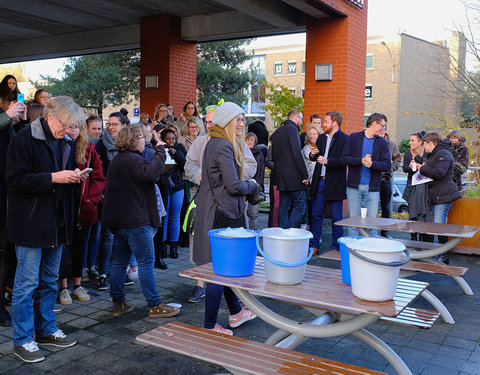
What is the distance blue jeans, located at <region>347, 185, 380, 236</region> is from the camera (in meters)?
7.30

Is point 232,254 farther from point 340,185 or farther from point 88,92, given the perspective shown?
point 88,92

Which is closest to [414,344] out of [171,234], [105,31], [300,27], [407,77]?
[171,234]

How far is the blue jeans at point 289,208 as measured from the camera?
7945 millimetres

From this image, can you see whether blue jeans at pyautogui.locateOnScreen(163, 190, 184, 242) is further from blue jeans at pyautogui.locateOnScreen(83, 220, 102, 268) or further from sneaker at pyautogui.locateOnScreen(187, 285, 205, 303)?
sneaker at pyautogui.locateOnScreen(187, 285, 205, 303)

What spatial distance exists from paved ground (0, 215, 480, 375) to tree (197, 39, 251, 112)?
→ 58.6 feet

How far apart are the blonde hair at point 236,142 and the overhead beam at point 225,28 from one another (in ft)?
29.0

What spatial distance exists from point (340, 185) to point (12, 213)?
4855 millimetres

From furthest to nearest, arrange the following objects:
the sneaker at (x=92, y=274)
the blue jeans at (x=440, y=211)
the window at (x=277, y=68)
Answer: the window at (x=277, y=68) < the blue jeans at (x=440, y=211) < the sneaker at (x=92, y=274)

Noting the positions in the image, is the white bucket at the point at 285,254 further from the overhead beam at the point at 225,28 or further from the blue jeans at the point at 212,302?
the overhead beam at the point at 225,28

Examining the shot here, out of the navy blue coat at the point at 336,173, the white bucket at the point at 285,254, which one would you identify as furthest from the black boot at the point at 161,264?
the white bucket at the point at 285,254

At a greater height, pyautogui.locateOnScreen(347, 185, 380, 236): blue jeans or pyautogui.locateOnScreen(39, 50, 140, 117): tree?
pyautogui.locateOnScreen(39, 50, 140, 117): tree

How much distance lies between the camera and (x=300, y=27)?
12375 millimetres

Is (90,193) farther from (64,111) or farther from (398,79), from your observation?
(398,79)

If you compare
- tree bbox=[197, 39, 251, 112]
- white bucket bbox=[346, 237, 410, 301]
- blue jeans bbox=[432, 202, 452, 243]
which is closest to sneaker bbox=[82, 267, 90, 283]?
white bucket bbox=[346, 237, 410, 301]
